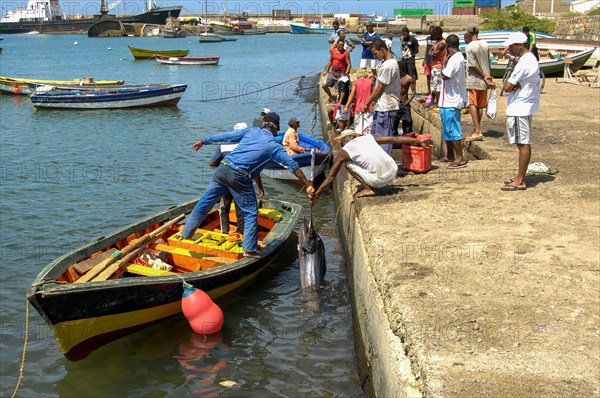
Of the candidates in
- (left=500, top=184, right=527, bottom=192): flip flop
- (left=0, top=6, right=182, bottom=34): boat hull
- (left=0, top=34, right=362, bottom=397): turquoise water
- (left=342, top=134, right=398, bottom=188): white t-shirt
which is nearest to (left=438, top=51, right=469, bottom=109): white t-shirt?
(left=500, top=184, right=527, bottom=192): flip flop

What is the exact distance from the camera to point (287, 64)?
2199 inches

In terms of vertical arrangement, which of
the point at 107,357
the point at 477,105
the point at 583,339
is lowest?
the point at 107,357

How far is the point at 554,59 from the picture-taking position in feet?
71.9

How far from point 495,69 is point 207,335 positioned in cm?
1707

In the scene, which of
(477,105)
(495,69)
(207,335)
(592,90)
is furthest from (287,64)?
(207,335)

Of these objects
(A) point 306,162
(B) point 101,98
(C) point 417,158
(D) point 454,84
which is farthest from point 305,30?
(C) point 417,158

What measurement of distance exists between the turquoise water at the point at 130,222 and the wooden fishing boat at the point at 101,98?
1.16 feet

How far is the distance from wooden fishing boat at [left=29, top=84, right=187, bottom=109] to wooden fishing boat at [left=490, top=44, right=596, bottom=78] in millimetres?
13576

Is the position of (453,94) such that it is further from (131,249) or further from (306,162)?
(131,249)

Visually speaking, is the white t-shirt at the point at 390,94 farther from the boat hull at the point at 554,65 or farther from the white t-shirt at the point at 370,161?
the boat hull at the point at 554,65

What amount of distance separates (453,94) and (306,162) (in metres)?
4.44

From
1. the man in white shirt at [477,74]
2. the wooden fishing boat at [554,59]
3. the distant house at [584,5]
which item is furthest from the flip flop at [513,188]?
the distant house at [584,5]

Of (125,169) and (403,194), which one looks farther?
(125,169)

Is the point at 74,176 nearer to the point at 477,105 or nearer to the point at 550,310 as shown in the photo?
the point at 477,105
